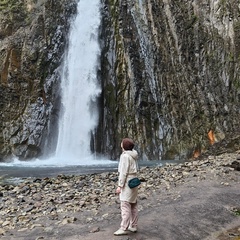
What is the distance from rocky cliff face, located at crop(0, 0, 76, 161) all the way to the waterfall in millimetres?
908

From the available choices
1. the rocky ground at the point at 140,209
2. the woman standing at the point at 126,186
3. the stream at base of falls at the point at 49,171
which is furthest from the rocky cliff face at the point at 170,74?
the woman standing at the point at 126,186

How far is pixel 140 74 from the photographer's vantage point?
108ft

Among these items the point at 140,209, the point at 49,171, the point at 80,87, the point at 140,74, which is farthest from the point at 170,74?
the point at 140,209

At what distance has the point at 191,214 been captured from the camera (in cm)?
852

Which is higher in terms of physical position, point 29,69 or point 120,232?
point 29,69

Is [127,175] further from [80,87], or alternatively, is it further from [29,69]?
[29,69]

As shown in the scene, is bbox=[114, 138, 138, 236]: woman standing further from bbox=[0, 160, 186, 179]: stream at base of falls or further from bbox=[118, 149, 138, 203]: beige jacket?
bbox=[0, 160, 186, 179]: stream at base of falls

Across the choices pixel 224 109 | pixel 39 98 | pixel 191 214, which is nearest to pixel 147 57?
pixel 224 109

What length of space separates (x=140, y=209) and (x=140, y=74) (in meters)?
24.8

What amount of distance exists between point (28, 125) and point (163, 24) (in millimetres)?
16044

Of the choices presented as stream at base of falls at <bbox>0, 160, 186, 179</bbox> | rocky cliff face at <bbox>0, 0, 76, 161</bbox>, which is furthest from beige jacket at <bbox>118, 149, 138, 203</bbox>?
rocky cliff face at <bbox>0, 0, 76, 161</bbox>

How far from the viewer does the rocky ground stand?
7434 mm

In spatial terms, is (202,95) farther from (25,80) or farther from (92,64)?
(25,80)

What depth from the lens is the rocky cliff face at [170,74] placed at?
104ft
